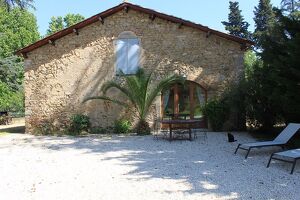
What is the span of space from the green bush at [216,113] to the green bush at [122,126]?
11.3ft

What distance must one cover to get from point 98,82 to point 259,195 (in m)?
11.7

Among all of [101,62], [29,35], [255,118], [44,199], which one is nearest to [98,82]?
[101,62]

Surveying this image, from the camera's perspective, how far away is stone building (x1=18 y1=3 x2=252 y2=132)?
51.7ft

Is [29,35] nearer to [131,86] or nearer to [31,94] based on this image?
[31,94]

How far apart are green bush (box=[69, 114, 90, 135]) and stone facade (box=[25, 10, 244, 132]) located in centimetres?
38

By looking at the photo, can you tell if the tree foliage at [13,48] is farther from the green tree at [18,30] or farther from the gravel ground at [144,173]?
the gravel ground at [144,173]

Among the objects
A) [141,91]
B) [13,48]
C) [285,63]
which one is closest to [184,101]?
[141,91]

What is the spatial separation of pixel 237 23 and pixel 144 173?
37983 mm

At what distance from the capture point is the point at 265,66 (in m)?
12.3

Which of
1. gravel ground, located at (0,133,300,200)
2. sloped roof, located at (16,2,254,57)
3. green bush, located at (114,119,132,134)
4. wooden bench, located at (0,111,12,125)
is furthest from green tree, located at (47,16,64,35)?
gravel ground, located at (0,133,300,200)

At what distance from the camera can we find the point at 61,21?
179 feet

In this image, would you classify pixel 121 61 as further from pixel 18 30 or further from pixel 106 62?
pixel 18 30

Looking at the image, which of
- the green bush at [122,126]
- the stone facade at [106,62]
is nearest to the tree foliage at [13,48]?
the stone facade at [106,62]

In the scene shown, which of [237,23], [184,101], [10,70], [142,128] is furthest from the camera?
[237,23]
